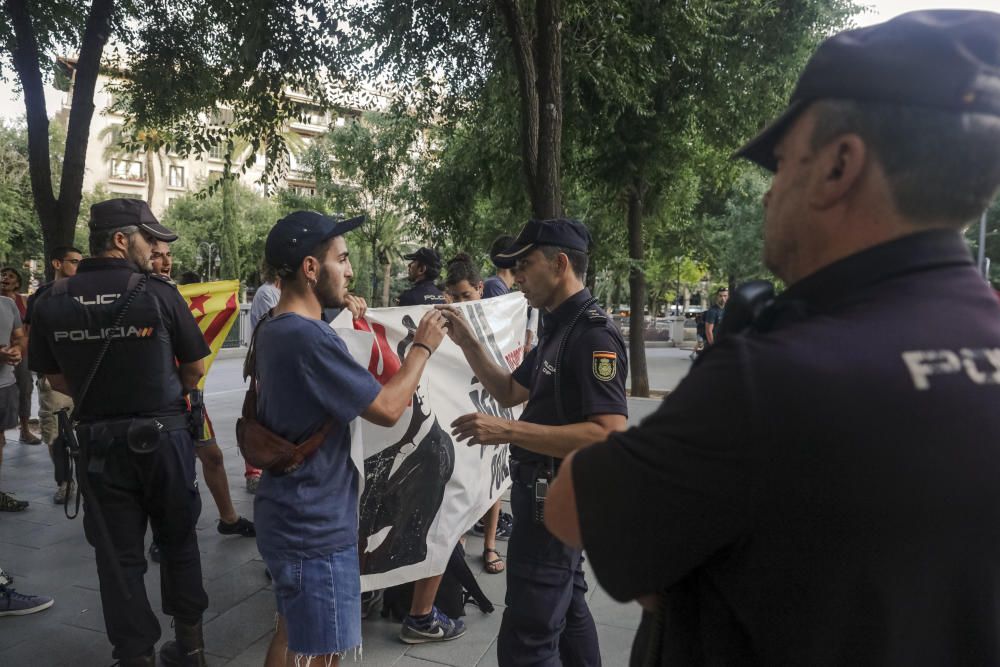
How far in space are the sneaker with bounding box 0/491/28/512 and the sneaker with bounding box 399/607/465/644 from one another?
3.89 metres

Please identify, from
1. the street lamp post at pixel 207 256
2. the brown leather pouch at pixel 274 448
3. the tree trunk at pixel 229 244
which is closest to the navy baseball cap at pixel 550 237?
the brown leather pouch at pixel 274 448

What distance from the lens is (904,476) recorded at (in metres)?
0.85

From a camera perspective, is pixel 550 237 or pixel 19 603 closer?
pixel 550 237

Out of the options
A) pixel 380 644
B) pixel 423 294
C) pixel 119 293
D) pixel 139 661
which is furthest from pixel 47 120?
pixel 380 644

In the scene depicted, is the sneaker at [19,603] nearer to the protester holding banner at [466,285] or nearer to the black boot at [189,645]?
the black boot at [189,645]

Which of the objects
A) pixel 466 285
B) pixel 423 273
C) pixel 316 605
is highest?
pixel 423 273

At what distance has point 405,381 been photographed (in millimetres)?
2557

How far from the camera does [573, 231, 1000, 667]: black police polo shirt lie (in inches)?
33.5

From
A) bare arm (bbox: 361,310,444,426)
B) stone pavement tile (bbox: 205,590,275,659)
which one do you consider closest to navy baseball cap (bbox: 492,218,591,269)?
bare arm (bbox: 361,310,444,426)

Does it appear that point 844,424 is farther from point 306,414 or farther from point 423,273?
point 423,273

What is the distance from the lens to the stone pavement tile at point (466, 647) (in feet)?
11.3

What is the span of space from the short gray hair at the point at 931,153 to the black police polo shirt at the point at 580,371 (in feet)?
5.24

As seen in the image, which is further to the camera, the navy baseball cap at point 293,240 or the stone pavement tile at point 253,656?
the stone pavement tile at point 253,656

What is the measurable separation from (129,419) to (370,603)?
5.45ft
